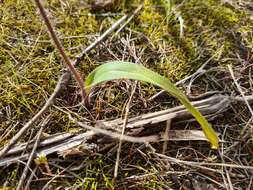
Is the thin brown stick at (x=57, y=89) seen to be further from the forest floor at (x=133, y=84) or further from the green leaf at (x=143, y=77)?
the green leaf at (x=143, y=77)

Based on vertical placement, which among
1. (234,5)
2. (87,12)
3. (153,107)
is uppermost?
(87,12)

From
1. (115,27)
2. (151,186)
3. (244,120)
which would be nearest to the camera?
(151,186)

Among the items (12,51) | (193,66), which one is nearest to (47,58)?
(12,51)

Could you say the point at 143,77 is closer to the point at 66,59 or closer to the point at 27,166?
the point at 66,59

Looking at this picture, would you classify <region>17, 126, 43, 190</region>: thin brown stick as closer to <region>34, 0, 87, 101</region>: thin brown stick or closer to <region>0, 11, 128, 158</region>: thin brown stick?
<region>0, 11, 128, 158</region>: thin brown stick

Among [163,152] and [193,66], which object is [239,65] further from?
[163,152]

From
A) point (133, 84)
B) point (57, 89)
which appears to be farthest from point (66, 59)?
point (133, 84)
